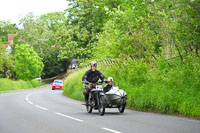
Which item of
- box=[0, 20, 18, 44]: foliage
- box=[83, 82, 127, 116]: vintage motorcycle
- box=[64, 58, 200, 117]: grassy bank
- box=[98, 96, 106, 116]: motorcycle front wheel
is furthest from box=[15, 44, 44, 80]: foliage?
box=[0, 20, 18, 44]: foliage

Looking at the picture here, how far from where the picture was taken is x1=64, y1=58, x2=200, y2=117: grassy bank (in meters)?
13.0

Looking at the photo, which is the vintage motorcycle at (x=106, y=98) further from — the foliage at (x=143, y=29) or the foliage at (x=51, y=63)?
the foliage at (x=51, y=63)

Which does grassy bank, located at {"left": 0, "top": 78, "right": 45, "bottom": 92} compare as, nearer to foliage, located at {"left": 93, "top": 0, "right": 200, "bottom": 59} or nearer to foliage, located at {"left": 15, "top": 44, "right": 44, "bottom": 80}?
foliage, located at {"left": 15, "top": 44, "right": 44, "bottom": 80}

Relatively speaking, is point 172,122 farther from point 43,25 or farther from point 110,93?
point 43,25

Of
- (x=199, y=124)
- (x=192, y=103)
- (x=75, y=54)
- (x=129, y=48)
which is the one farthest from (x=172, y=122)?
(x=75, y=54)

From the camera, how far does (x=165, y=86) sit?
14.9m

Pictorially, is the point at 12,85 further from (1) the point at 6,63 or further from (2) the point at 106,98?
(2) the point at 106,98

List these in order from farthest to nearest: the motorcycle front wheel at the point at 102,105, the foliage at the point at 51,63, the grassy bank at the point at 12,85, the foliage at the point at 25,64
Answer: the foliage at the point at 51,63, the foliage at the point at 25,64, the grassy bank at the point at 12,85, the motorcycle front wheel at the point at 102,105

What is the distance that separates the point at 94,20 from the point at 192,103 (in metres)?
47.3

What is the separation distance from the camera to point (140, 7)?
787 inches

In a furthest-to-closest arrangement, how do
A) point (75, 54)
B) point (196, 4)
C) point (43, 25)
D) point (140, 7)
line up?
point (43, 25)
point (75, 54)
point (140, 7)
point (196, 4)

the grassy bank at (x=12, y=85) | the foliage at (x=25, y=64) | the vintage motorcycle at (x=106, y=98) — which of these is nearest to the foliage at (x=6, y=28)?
the foliage at (x=25, y=64)

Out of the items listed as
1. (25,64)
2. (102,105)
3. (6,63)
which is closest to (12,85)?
(6,63)

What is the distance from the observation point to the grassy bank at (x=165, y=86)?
42.7ft
